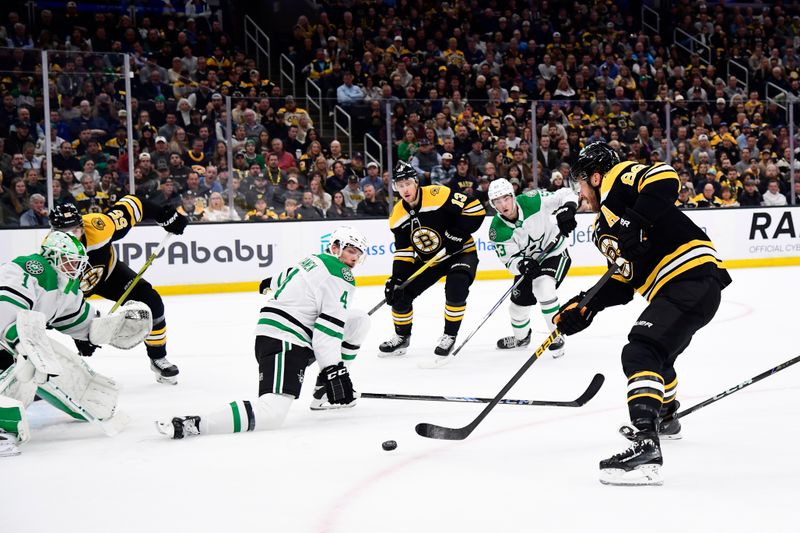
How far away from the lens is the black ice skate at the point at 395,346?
219 inches

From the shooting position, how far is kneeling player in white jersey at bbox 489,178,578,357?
5402 millimetres

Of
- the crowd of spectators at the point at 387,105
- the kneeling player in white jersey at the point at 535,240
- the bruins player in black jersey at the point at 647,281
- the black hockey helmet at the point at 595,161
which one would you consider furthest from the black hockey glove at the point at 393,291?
the crowd of spectators at the point at 387,105

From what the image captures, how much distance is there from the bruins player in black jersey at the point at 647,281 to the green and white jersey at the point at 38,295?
1985 mm

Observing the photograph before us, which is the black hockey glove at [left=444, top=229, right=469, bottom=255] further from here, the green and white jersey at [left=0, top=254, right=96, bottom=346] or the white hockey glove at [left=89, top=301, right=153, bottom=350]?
the green and white jersey at [left=0, top=254, right=96, bottom=346]

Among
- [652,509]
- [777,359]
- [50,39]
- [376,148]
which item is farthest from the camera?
[50,39]

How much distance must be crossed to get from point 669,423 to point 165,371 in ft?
8.46

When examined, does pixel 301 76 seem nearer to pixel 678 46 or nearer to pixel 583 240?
pixel 583 240

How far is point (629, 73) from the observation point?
13.3 meters

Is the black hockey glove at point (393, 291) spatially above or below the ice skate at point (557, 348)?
above

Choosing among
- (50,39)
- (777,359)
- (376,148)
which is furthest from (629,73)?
(777,359)

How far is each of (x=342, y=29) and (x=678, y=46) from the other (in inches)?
229

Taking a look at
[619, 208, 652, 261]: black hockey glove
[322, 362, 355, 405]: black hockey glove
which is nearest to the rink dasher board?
[322, 362, 355, 405]: black hockey glove

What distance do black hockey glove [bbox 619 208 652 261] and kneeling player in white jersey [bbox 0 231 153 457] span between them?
2046 mm

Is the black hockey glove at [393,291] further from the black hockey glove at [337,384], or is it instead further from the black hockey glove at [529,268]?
the black hockey glove at [337,384]
